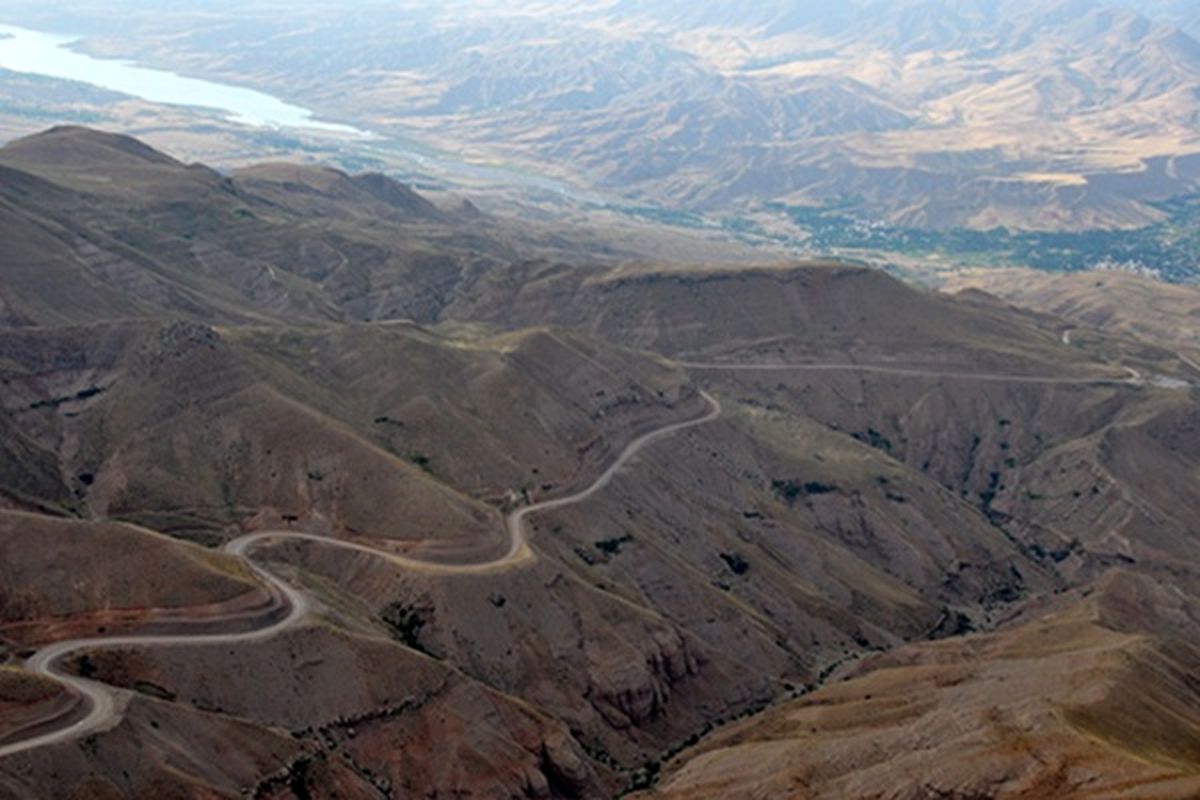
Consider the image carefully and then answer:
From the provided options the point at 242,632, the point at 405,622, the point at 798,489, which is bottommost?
the point at 798,489

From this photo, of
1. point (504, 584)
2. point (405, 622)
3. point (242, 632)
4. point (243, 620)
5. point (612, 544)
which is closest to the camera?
point (242, 632)

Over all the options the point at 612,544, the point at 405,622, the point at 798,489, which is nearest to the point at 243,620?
the point at 405,622

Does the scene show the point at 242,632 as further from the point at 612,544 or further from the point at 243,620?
Answer: the point at 612,544

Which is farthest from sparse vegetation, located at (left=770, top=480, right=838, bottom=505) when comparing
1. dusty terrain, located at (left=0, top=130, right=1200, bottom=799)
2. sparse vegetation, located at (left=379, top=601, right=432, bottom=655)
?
sparse vegetation, located at (left=379, top=601, right=432, bottom=655)

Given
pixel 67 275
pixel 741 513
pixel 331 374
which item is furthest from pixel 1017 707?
pixel 67 275

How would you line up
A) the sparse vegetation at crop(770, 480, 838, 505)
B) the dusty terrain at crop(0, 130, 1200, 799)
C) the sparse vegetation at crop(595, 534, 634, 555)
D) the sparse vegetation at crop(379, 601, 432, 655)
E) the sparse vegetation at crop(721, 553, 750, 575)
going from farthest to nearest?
1. the sparse vegetation at crop(770, 480, 838, 505)
2. the sparse vegetation at crop(721, 553, 750, 575)
3. the sparse vegetation at crop(595, 534, 634, 555)
4. the sparse vegetation at crop(379, 601, 432, 655)
5. the dusty terrain at crop(0, 130, 1200, 799)

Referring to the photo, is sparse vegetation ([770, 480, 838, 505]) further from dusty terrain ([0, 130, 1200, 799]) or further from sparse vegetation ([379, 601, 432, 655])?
sparse vegetation ([379, 601, 432, 655])

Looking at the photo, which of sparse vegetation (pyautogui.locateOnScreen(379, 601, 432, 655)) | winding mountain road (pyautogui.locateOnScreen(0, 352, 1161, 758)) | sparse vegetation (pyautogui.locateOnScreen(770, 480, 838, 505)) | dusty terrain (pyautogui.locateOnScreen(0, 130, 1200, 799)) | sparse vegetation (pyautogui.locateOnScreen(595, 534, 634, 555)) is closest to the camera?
winding mountain road (pyautogui.locateOnScreen(0, 352, 1161, 758))

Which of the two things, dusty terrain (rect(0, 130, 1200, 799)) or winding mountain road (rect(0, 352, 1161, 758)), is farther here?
dusty terrain (rect(0, 130, 1200, 799))

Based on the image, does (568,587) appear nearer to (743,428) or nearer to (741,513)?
(741,513)

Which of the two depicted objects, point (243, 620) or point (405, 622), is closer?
point (243, 620)
